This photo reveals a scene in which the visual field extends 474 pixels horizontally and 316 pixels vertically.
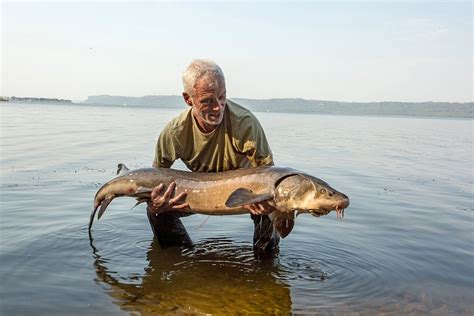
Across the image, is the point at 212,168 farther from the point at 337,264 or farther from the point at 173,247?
the point at 337,264

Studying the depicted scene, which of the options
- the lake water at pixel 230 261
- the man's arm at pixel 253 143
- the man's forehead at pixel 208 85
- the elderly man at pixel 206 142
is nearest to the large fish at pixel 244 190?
the elderly man at pixel 206 142

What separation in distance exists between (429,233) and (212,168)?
4.11 m

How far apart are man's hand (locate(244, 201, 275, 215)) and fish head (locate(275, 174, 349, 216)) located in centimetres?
12

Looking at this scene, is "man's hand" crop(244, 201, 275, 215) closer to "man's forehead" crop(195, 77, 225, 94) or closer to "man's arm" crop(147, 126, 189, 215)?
"man's arm" crop(147, 126, 189, 215)

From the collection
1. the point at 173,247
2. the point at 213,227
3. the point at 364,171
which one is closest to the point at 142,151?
the point at 364,171

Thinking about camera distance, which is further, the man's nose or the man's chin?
the man's chin

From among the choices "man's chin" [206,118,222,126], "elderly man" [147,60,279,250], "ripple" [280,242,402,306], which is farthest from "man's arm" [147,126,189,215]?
"ripple" [280,242,402,306]

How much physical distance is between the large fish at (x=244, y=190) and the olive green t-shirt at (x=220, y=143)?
0.39 m

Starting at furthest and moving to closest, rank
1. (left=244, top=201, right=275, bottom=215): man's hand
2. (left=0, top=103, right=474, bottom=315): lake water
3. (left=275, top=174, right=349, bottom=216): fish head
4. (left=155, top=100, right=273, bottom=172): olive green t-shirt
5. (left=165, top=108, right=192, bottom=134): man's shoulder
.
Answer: (left=165, top=108, right=192, bottom=134): man's shoulder
(left=155, top=100, right=273, bottom=172): olive green t-shirt
(left=244, top=201, right=275, bottom=215): man's hand
(left=0, top=103, right=474, bottom=315): lake water
(left=275, top=174, right=349, bottom=216): fish head

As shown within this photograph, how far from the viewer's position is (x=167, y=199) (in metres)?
5.49

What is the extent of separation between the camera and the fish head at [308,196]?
14.9 feet

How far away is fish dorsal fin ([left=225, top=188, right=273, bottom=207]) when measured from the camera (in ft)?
15.8

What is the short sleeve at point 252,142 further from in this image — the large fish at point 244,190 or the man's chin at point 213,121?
the large fish at point 244,190

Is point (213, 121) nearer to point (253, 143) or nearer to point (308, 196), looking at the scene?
point (253, 143)
